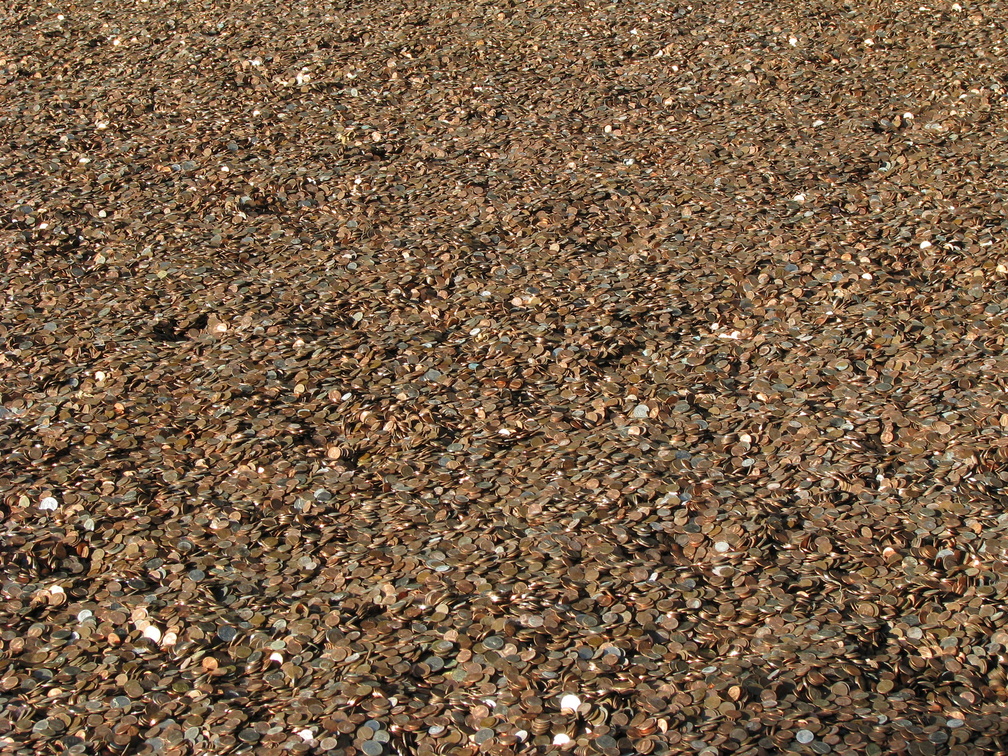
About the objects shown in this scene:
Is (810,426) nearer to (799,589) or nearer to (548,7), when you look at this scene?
(799,589)

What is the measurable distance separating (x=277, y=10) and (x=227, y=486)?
5.71 meters

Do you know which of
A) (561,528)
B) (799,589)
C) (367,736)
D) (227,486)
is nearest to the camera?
(367,736)

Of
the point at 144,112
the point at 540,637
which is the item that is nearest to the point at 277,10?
the point at 144,112

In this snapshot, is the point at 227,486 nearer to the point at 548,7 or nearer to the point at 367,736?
the point at 367,736

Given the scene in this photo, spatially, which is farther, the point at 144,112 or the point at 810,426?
the point at 144,112

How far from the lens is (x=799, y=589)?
323cm

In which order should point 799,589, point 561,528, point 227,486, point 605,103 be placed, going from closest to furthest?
point 799,589 → point 561,528 → point 227,486 → point 605,103

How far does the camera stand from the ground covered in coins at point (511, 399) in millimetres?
2943

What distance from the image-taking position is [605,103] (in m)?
6.65

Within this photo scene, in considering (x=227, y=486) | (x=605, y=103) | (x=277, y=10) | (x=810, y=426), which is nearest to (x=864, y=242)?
(x=810, y=426)

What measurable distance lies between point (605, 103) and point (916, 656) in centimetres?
459

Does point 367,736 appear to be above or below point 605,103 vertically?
above

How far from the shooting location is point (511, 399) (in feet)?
13.7

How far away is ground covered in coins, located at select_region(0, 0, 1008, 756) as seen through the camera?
2943 millimetres
